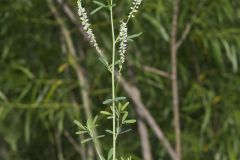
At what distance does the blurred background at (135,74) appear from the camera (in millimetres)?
2645

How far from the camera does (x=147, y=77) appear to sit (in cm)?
277

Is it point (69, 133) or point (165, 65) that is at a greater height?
point (165, 65)

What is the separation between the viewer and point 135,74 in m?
2.69

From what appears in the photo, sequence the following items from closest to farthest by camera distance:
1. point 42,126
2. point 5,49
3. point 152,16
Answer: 1. point 152,16
2. point 5,49
3. point 42,126

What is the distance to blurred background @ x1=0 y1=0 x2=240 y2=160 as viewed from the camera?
8.68 ft

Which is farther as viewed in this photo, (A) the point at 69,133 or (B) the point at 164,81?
(A) the point at 69,133

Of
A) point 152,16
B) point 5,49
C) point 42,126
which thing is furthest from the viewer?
point 42,126

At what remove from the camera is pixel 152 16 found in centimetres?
258

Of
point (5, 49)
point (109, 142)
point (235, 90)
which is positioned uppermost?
point (5, 49)

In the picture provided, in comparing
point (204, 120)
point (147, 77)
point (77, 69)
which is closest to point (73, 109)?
point (77, 69)

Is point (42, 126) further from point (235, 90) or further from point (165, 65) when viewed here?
point (235, 90)

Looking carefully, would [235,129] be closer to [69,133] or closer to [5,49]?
[69,133]

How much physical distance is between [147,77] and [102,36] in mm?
267

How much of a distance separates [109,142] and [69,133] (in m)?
0.27
